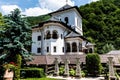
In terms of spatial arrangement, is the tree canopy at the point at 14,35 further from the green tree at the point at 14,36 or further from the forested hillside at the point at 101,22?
the forested hillside at the point at 101,22

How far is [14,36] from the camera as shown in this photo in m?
19.8

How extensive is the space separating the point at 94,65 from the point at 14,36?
32.0 ft

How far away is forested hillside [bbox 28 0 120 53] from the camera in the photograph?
5971 cm

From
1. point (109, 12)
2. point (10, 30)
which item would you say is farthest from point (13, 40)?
point (109, 12)

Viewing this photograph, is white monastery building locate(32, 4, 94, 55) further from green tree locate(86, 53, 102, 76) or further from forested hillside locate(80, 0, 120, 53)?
forested hillside locate(80, 0, 120, 53)

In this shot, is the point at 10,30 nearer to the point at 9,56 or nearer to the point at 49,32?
the point at 9,56

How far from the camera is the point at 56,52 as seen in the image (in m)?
33.1


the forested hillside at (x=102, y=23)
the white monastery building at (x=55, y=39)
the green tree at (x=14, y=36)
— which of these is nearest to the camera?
the green tree at (x=14, y=36)

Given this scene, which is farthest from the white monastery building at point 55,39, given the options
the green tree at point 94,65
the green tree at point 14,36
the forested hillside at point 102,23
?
the forested hillside at point 102,23

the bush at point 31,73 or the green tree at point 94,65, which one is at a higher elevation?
the green tree at point 94,65

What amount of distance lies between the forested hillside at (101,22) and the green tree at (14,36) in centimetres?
3523

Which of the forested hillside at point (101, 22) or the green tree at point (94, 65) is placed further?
the forested hillside at point (101, 22)

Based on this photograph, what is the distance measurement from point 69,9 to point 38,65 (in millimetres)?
18343

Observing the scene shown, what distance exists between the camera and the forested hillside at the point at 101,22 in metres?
59.7
